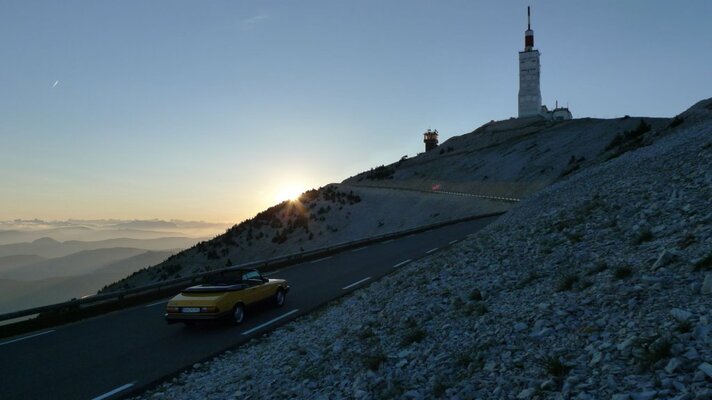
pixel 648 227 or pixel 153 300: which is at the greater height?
pixel 648 227

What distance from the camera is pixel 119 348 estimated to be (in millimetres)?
11133

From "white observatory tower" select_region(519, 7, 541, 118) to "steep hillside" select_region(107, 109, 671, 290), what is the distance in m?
12.7

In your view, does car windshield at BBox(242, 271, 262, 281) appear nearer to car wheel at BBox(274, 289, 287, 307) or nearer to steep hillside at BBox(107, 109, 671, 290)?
car wheel at BBox(274, 289, 287, 307)

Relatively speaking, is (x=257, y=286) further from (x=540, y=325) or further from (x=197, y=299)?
(x=540, y=325)

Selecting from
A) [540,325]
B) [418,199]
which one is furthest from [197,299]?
[418,199]

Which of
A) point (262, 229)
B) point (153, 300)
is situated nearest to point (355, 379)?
point (153, 300)

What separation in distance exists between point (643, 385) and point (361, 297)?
9434mm

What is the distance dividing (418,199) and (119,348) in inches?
1867

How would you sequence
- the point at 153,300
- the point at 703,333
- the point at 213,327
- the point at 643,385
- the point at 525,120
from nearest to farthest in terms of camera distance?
1. the point at 643,385
2. the point at 703,333
3. the point at 213,327
4. the point at 153,300
5. the point at 525,120

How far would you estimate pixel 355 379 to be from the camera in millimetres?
7129

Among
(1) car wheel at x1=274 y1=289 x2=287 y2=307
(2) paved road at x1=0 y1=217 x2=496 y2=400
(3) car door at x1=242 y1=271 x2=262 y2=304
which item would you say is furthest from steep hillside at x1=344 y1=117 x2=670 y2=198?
(2) paved road at x1=0 y1=217 x2=496 y2=400

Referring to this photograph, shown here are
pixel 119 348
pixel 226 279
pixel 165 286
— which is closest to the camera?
pixel 119 348

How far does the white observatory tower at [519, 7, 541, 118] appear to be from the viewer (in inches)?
3649

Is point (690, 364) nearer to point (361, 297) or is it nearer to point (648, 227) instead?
point (648, 227)
